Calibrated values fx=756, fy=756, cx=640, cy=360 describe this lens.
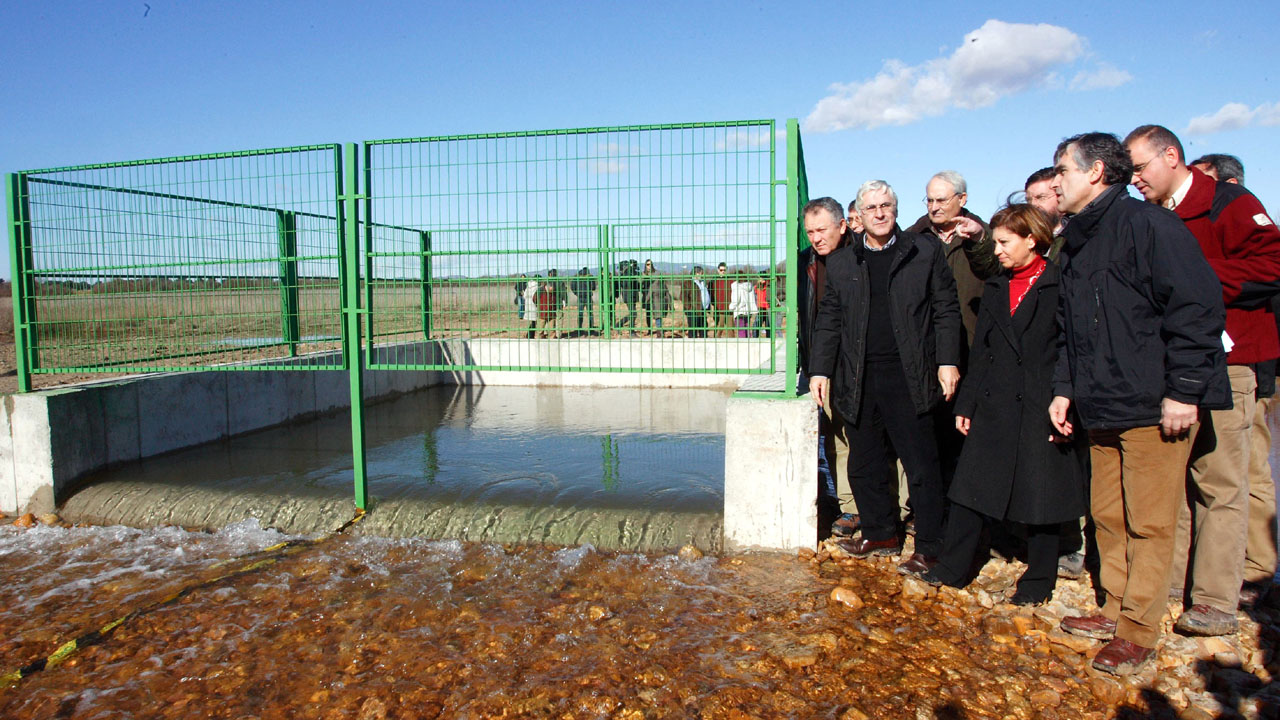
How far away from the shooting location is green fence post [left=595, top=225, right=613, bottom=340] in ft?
15.2

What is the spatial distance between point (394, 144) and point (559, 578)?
287 cm

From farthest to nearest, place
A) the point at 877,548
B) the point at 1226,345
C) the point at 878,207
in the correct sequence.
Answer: the point at 877,548, the point at 878,207, the point at 1226,345

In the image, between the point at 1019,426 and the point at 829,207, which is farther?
the point at 829,207

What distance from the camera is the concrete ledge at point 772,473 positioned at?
13.4 feet

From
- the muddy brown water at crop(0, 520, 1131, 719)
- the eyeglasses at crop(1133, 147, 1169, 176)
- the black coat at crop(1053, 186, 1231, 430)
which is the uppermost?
the eyeglasses at crop(1133, 147, 1169, 176)

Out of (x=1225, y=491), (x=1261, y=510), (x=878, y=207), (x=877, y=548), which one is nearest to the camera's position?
(x=1225, y=491)

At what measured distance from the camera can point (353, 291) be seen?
484 cm

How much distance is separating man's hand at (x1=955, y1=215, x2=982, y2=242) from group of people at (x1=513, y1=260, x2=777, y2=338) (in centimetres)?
101

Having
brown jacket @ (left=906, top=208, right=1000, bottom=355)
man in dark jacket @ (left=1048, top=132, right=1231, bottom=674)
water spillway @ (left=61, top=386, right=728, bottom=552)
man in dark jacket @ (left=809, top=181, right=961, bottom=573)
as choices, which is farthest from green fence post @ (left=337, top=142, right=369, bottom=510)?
man in dark jacket @ (left=1048, top=132, right=1231, bottom=674)

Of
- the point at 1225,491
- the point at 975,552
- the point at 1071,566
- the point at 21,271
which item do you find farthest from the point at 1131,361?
the point at 21,271

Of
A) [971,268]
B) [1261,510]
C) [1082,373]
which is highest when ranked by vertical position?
[971,268]

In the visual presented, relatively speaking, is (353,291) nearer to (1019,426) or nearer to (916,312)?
(916,312)

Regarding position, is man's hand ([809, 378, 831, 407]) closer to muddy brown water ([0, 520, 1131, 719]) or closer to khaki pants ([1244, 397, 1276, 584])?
muddy brown water ([0, 520, 1131, 719])

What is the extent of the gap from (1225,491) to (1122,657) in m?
0.87
